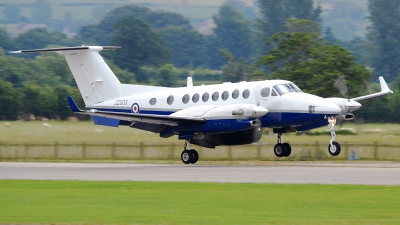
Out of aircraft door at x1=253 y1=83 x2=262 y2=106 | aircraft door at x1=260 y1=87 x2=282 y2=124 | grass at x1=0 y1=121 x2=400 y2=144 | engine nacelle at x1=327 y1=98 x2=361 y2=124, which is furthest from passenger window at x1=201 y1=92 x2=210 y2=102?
grass at x1=0 y1=121 x2=400 y2=144

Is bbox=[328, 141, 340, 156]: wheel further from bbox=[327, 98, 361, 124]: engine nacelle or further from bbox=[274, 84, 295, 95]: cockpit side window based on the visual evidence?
bbox=[274, 84, 295, 95]: cockpit side window

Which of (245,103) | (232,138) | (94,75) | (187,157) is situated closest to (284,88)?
(245,103)

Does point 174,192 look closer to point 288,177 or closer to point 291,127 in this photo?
point 288,177

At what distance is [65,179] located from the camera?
24.4 meters

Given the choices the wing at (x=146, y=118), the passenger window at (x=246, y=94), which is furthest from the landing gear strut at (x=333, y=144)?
the wing at (x=146, y=118)

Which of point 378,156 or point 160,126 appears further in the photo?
point 378,156

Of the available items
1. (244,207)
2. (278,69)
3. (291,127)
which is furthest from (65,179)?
(278,69)

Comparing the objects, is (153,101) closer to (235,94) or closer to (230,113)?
(235,94)

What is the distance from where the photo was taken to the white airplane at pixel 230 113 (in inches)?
1220

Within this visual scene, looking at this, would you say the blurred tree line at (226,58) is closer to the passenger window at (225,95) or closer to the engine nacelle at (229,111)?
the passenger window at (225,95)

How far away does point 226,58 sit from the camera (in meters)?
108

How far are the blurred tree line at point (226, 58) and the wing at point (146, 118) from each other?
1400 cm

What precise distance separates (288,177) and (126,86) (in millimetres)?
14103

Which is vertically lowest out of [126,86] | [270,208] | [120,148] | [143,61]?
[270,208]
